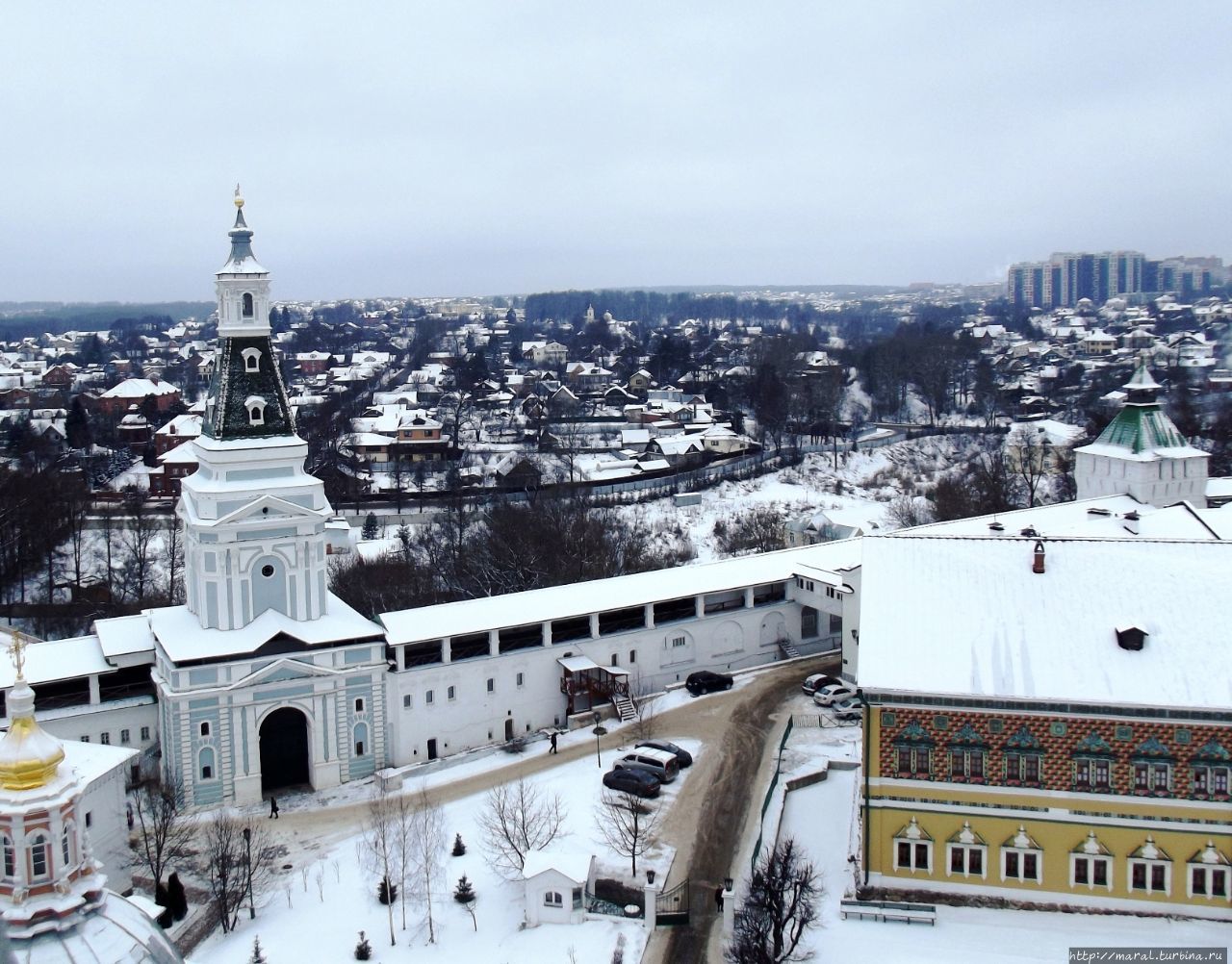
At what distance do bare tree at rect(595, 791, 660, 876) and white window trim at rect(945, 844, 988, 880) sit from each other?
5277 mm

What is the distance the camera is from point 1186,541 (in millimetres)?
21719

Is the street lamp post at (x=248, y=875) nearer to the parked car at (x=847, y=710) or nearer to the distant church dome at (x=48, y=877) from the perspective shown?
the distant church dome at (x=48, y=877)

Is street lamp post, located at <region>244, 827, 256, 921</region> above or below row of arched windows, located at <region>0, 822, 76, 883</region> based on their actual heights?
below

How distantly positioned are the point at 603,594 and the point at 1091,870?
14.5 meters

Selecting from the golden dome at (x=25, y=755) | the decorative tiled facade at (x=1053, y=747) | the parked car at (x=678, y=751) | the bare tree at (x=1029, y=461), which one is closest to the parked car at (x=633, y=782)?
the parked car at (x=678, y=751)

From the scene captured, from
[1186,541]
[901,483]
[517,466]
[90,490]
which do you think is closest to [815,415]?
[901,483]

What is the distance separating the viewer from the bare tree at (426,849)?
20516 mm

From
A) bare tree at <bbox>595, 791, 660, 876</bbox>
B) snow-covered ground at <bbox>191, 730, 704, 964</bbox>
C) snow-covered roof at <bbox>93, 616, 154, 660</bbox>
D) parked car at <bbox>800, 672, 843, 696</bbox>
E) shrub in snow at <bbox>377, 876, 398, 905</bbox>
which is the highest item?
snow-covered roof at <bbox>93, 616, 154, 660</bbox>

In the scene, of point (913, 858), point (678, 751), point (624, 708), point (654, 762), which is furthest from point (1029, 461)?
point (913, 858)

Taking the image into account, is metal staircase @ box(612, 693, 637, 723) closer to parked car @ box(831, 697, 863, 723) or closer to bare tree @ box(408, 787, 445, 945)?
parked car @ box(831, 697, 863, 723)

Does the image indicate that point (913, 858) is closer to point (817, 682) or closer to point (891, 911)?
point (891, 911)

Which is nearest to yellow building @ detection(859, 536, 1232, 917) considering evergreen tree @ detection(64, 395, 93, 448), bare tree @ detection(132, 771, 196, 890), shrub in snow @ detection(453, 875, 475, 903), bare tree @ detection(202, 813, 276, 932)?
shrub in snow @ detection(453, 875, 475, 903)

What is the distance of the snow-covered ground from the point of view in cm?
1923

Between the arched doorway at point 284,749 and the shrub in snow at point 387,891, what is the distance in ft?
20.3
